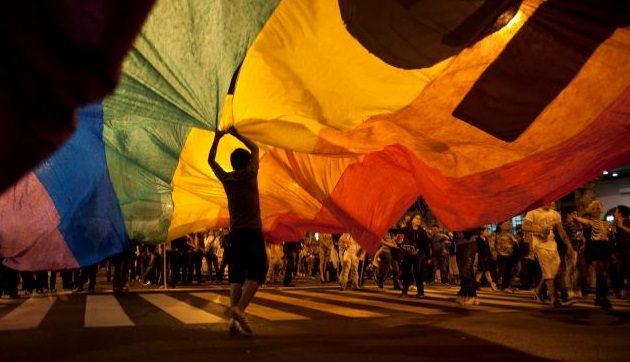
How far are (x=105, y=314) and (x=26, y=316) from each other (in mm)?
1077

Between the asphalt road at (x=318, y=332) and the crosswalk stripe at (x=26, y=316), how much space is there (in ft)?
0.06

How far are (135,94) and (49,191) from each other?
2.31 m

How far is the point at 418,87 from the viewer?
5.14 metres

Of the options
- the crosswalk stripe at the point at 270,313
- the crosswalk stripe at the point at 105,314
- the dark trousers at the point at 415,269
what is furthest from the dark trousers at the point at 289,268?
the crosswalk stripe at the point at 270,313

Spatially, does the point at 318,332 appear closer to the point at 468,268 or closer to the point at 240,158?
the point at 240,158

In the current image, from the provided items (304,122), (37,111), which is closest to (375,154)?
(304,122)

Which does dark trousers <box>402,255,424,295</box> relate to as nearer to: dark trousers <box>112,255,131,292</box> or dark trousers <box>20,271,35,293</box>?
dark trousers <box>112,255,131,292</box>

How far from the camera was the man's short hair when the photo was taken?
6195 millimetres

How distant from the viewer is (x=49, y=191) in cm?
676

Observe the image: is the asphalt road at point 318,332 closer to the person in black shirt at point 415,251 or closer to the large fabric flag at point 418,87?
the large fabric flag at point 418,87

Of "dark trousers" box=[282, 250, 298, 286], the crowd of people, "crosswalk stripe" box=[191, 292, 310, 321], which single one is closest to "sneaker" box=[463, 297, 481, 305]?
the crowd of people

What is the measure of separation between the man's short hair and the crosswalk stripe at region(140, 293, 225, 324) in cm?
217

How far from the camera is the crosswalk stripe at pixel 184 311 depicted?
7.48 meters

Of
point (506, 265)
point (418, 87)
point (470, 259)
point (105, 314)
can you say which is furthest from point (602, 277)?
point (105, 314)
